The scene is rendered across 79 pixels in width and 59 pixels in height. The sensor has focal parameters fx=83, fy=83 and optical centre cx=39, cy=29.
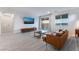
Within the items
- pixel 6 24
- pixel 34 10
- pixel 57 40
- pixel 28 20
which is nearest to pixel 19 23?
pixel 28 20

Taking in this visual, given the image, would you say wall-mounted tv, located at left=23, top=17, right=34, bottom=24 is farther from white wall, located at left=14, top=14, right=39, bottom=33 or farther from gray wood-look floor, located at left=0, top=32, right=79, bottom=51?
gray wood-look floor, located at left=0, top=32, right=79, bottom=51

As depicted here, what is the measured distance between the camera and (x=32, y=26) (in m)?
2.86

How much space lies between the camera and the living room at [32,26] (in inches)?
103

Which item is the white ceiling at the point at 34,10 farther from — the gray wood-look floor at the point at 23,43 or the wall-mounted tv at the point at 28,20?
the gray wood-look floor at the point at 23,43

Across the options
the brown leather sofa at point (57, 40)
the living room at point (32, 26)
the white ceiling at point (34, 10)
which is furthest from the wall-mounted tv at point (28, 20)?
the brown leather sofa at point (57, 40)

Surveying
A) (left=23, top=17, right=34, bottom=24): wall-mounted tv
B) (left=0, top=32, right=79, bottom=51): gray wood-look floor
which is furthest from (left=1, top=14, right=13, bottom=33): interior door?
(left=23, top=17, right=34, bottom=24): wall-mounted tv

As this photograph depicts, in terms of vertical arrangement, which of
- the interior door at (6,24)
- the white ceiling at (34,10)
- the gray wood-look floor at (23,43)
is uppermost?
the white ceiling at (34,10)

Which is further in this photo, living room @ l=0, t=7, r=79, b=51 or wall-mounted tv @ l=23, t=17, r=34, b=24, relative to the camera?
wall-mounted tv @ l=23, t=17, r=34, b=24

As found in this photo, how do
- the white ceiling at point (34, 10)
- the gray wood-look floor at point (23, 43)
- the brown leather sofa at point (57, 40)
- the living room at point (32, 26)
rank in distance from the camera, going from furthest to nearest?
the brown leather sofa at point (57, 40), the gray wood-look floor at point (23, 43), the living room at point (32, 26), the white ceiling at point (34, 10)

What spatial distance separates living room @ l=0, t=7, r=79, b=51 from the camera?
2.61 metres
